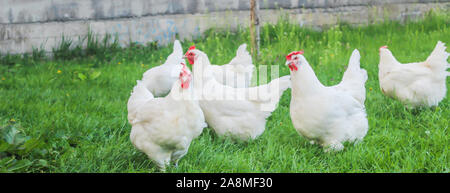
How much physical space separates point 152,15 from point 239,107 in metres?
4.51

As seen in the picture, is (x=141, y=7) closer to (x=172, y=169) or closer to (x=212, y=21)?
(x=212, y=21)

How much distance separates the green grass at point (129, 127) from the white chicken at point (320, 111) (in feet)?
0.41

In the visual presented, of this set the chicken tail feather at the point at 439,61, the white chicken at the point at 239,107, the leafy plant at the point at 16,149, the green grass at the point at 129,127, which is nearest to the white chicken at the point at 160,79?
Answer: the green grass at the point at 129,127

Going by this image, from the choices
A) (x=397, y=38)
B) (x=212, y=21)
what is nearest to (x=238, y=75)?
(x=212, y=21)

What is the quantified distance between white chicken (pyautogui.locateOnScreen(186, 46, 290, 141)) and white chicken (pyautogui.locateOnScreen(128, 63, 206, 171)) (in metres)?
0.76

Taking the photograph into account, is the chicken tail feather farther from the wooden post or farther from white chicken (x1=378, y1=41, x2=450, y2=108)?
the wooden post

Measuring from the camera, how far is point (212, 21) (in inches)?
304

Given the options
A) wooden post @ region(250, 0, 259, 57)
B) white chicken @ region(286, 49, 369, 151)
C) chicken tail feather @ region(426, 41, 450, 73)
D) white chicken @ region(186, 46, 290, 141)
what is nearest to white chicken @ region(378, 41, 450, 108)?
chicken tail feather @ region(426, 41, 450, 73)

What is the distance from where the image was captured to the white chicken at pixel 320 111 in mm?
2986

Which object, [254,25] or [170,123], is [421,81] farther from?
[170,123]

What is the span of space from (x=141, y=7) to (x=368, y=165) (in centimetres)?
546

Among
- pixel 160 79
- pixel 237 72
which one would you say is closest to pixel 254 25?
pixel 237 72

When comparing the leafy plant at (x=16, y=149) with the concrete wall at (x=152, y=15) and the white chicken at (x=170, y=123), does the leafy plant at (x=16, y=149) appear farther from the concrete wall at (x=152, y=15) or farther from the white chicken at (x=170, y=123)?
the concrete wall at (x=152, y=15)

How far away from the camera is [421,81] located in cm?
398
